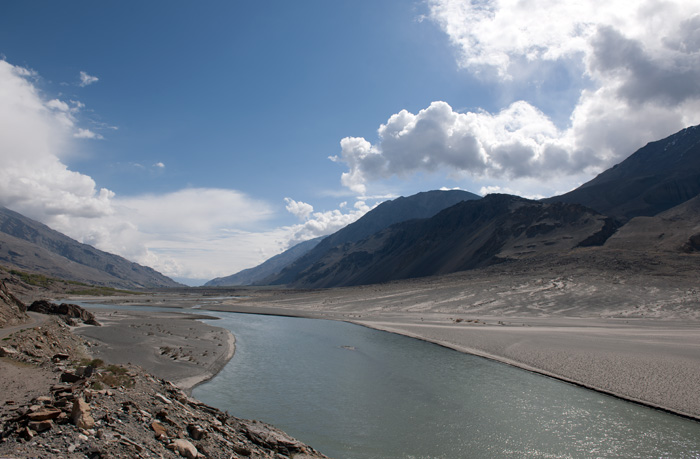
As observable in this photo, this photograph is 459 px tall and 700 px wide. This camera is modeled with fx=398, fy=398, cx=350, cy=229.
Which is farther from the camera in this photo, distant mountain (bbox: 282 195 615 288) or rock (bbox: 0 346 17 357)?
distant mountain (bbox: 282 195 615 288)

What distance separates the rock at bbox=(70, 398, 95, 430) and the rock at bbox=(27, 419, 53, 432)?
19.1 inches

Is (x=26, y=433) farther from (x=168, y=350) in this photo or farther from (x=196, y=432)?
(x=168, y=350)

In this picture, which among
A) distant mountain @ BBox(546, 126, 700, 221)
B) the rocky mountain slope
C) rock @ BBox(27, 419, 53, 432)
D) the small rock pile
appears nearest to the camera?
rock @ BBox(27, 419, 53, 432)

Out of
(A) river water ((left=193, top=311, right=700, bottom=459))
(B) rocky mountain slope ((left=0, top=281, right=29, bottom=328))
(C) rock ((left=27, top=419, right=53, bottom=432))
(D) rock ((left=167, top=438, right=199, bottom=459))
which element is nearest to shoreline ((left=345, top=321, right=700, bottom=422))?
(A) river water ((left=193, top=311, right=700, bottom=459))

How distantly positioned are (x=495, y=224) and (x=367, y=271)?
66.1 metres

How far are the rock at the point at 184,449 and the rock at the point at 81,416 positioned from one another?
5.91ft

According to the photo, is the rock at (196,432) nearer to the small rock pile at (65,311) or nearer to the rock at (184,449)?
the rock at (184,449)

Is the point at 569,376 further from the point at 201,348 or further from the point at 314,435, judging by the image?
the point at 201,348

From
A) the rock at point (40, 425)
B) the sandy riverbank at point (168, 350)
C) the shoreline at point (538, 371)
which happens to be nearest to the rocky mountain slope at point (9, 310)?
the sandy riverbank at point (168, 350)

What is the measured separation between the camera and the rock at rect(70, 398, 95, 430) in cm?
862

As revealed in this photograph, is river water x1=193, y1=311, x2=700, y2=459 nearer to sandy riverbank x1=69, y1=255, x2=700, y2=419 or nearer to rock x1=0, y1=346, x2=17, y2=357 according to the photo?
sandy riverbank x1=69, y1=255, x2=700, y2=419

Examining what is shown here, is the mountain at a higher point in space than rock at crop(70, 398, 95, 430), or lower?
higher

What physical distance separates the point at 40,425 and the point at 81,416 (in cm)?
77

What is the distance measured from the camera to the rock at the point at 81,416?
8625mm
